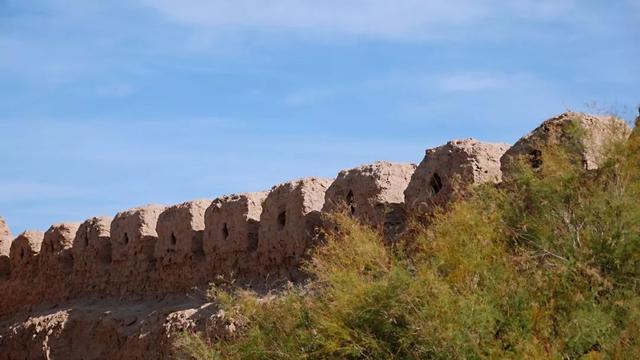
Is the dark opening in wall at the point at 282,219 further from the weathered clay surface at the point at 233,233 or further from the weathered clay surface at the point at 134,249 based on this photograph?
the weathered clay surface at the point at 134,249

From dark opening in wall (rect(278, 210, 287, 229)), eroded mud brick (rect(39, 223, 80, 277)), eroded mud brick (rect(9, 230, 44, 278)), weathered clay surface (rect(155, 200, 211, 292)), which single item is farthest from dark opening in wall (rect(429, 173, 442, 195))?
eroded mud brick (rect(9, 230, 44, 278))

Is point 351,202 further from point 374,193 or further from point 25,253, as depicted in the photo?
point 25,253

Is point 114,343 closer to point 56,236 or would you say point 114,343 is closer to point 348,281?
point 56,236

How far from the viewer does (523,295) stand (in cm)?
756

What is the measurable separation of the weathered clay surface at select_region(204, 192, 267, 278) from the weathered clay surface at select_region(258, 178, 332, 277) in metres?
0.30

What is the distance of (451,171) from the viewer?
933cm

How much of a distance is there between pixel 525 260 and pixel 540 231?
0.55m

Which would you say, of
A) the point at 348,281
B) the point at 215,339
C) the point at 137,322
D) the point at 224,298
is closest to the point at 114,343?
the point at 137,322

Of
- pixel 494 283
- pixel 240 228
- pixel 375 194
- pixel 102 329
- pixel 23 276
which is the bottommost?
pixel 102 329

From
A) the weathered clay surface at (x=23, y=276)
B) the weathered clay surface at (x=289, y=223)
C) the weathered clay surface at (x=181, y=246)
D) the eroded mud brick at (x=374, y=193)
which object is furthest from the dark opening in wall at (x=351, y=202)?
the weathered clay surface at (x=23, y=276)

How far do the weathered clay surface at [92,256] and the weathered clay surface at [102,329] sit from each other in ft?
0.84

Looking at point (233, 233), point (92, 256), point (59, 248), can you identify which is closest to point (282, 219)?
point (233, 233)

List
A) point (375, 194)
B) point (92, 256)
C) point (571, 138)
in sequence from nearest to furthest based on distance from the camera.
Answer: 1. point (571, 138)
2. point (375, 194)
3. point (92, 256)

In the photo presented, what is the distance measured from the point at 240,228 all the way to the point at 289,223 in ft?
3.46
